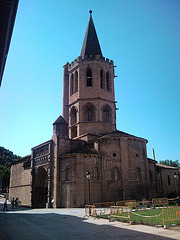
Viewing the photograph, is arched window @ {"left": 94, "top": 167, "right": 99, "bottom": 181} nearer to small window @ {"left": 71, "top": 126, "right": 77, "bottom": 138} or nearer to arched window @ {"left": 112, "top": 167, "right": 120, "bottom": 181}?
arched window @ {"left": 112, "top": 167, "right": 120, "bottom": 181}

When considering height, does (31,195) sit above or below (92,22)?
below

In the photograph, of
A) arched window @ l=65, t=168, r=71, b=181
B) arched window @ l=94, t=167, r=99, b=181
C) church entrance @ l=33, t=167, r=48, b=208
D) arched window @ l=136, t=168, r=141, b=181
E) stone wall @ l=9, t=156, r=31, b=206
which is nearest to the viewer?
arched window @ l=65, t=168, r=71, b=181

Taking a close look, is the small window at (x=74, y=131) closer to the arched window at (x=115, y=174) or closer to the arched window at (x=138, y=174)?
the arched window at (x=115, y=174)

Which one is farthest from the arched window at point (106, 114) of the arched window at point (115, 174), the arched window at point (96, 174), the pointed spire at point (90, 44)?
the pointed spire at point (90, 44)

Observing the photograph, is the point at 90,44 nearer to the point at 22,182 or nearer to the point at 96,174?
the point at 96,174

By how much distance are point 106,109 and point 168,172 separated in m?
17.9

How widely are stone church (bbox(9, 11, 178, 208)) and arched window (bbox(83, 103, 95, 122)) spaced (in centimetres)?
16

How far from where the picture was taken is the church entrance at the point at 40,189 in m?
31.9

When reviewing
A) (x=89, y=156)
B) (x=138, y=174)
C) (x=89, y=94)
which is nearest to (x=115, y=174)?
(x=138, y=174)

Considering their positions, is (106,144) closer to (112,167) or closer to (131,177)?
(112,167)

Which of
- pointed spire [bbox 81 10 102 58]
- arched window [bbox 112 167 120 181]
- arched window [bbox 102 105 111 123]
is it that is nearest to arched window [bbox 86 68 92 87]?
pointed spire [bbox 81 10 102 58]

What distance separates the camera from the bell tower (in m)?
33.2

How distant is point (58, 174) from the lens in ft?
89.0

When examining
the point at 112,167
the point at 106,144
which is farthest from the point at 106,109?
the point at 112,167
